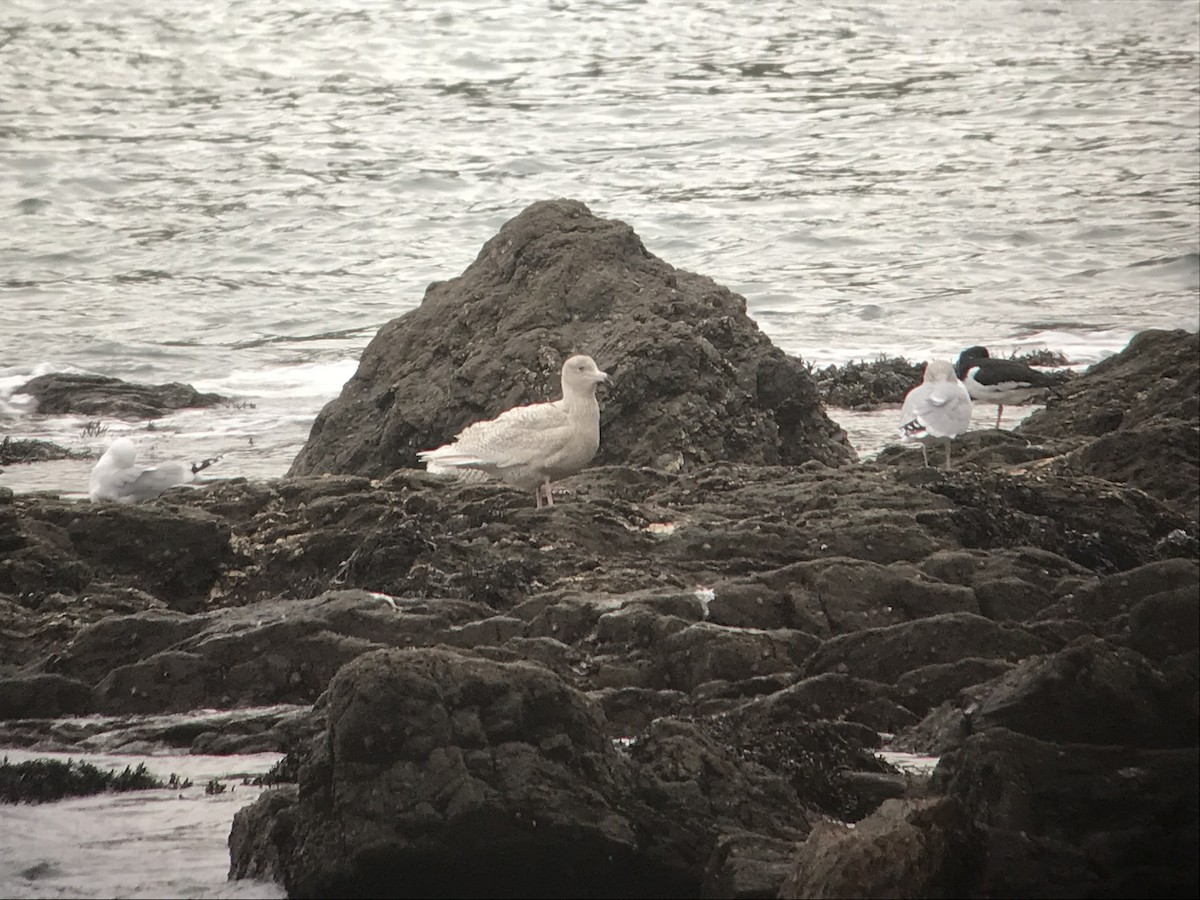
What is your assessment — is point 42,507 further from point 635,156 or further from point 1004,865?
point 635,156

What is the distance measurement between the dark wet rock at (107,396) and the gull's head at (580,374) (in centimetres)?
812

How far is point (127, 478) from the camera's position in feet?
32.9

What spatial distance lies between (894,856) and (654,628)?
2.55 metres

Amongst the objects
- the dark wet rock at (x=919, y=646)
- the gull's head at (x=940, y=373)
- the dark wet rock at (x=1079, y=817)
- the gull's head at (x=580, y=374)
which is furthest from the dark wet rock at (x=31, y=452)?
the dark wet rock at (x=1079, y=817)

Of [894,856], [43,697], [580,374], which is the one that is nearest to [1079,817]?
[894,856]

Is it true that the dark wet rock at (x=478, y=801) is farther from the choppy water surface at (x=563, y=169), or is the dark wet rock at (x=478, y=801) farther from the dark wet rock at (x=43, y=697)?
the choppy water surface at (x=563, y=169)

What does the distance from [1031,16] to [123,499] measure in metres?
37.2

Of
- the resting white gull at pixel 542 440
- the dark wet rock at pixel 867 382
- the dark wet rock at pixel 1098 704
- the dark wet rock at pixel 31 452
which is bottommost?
the dark wet rock at pixel 867 382

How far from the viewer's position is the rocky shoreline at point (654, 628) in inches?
188

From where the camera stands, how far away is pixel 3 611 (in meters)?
7.60

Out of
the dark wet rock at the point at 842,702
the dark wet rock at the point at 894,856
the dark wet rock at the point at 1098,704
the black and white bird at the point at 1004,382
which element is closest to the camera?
the dark wet rock at the point at 894,856

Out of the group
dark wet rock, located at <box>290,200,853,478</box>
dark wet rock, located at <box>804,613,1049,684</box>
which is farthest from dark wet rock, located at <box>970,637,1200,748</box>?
dark wet rock, located at <box>290,200,853,478</box>

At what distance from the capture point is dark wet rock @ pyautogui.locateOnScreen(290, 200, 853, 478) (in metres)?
10.8

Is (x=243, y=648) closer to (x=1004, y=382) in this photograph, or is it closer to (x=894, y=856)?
(x=894, y=856)
